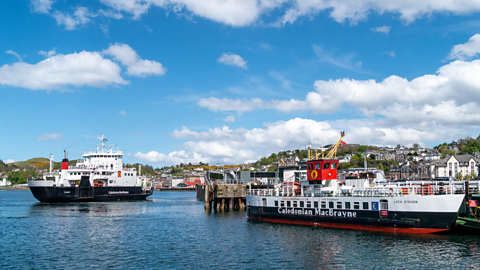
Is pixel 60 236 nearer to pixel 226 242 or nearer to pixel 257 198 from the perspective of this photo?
pixel 226 242

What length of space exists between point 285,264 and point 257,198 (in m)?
22.1

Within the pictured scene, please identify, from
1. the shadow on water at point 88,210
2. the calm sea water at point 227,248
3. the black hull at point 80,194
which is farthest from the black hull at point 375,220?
A: the black hull at point 80,194

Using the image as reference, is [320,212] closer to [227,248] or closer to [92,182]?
[227,248]

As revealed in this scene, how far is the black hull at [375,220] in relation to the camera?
3331 centimetres

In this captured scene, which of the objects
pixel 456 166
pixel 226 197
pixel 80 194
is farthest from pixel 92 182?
pixel 456 166

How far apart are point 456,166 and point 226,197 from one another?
402 ft

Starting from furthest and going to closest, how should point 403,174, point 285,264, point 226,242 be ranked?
point 403,174, point 226,242, point 285,264

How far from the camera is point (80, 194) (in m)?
85.9

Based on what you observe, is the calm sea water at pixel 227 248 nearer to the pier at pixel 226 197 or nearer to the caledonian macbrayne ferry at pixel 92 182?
the pier at pixel 226 197

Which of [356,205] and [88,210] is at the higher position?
[356,205]

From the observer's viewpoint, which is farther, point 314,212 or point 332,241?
point 314,212

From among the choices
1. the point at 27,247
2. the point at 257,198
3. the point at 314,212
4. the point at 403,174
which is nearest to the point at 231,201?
the point at 257,198

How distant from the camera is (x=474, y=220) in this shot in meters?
35.0

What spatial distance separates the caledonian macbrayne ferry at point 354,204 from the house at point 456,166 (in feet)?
365
